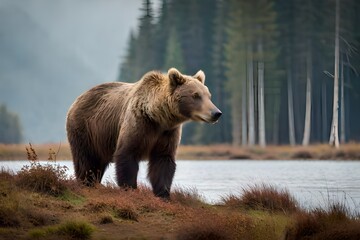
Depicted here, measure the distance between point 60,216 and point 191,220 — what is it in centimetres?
159

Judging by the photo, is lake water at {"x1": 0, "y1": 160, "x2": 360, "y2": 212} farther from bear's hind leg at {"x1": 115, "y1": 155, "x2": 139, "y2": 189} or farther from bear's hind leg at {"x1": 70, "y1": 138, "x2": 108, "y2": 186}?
bear's hind leg at {"x1": 115, "y1": 155, "x2": 139, "y2": 189}

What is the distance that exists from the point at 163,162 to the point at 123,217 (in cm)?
189

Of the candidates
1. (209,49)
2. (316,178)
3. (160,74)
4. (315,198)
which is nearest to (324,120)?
(209,49)

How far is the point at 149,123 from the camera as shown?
10.6 m

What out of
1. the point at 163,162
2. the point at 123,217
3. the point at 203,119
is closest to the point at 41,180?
the point at 123,217

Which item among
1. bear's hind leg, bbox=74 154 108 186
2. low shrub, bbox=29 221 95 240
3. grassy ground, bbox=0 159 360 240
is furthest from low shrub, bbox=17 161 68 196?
low shrub, bbox=29 221 95 240

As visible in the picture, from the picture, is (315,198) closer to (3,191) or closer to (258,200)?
(258,200)

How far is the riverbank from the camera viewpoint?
2886cm

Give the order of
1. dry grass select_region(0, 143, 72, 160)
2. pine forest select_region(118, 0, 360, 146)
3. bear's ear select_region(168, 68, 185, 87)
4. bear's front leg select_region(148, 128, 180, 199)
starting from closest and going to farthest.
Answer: bear's ear select_region(168, 68, 185, 87) < bear's front leg select_region(148, 128, 180, 199) < dry grass select_region(0, 143, 72, 160) < pine forest select_region(118, 0, 360, 146)

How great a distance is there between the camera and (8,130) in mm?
66062

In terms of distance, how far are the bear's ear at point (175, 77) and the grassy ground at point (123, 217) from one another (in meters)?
1.68

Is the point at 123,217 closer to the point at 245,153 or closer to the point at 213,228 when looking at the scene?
the point at 213,228

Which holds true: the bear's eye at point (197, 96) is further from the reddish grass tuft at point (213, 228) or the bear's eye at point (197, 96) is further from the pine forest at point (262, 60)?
the pine forest at point (262, 60)

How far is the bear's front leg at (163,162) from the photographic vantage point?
10773 mm
